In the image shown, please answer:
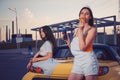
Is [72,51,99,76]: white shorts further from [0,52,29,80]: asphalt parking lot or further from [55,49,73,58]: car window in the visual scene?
[0,52,29,80]: asphalt parking lot

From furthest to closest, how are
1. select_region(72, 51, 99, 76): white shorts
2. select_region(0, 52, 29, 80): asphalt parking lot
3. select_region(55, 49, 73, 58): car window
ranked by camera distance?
1. select_region(0, 52, 29, 80): asphalt parking lot
2. select_region(55, 49, 73, 58): car window
3. select_region(72, 51, 99, 76): white shorts

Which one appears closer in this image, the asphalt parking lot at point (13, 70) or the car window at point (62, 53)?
the car window at point (62, 53)

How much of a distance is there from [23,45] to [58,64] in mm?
78912

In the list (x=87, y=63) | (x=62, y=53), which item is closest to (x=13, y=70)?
(x=62, y=53)

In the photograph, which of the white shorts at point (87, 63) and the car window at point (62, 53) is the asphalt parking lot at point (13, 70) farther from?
the white shorts at point (87, 63)

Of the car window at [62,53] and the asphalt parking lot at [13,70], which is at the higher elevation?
the car window at [62,53]

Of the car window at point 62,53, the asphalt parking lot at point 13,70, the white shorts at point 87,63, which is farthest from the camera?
the asphalt parking lot at point 13,70

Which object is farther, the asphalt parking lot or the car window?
the asphalt parking lot

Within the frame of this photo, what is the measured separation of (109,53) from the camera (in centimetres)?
598

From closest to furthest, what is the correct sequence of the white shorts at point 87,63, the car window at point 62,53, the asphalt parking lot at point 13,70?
the white shorts at point 87,63, the car window at point 62,53, the asphalt parking lot at point 13,70

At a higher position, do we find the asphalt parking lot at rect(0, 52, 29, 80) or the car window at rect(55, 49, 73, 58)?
the car window at rect(55, 49, 73, 58)

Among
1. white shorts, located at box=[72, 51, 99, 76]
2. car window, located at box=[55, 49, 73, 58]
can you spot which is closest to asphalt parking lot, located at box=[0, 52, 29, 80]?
car window, located at box=[55, 49, 73, 58]

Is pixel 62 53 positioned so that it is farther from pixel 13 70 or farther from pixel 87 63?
pixel 13 70

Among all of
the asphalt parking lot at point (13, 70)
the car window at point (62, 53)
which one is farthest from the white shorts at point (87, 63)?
the asphalt parking lot at point (13, 70)
